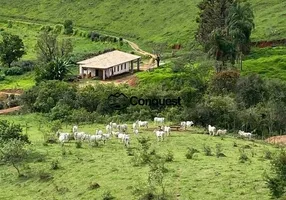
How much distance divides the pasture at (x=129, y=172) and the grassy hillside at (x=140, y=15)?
53.5 metres

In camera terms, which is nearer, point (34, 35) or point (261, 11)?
point (261, 11)

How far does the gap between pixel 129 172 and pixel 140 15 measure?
78943 mm

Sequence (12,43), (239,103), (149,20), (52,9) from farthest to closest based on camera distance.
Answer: (52,9), (149,20), (12,43), (239,103)

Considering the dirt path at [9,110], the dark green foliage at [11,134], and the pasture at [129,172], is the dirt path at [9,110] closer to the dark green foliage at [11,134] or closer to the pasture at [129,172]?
the dark green foliage at [11,134]

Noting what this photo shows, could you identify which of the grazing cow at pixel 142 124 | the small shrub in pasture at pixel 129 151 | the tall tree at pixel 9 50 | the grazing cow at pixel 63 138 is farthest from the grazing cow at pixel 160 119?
the tall tree at pixel 9 50

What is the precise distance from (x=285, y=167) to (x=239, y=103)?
86.5ft

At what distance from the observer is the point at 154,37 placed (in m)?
99.8

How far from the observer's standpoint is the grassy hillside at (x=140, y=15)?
3760 inches

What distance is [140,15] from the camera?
110 metres

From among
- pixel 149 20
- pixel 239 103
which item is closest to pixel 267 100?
pixel 239 103

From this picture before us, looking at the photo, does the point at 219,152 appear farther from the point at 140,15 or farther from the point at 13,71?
the point at 140,15

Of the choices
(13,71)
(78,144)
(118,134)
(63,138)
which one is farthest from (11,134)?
(13,71)

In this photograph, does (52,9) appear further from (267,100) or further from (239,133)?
(239,133)

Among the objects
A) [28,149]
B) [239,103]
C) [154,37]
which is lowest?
[28,149]
